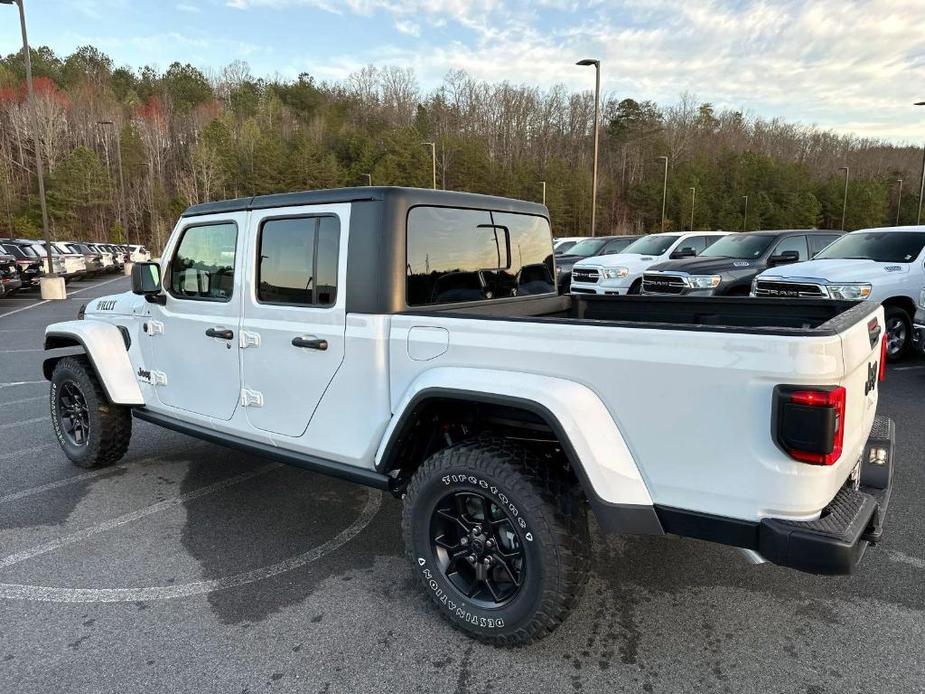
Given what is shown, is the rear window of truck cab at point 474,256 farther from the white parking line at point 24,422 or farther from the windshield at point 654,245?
the windshield at point 654,245

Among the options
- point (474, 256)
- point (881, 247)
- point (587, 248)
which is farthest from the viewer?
point (587, 248)

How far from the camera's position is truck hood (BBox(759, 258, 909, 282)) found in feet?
27.3

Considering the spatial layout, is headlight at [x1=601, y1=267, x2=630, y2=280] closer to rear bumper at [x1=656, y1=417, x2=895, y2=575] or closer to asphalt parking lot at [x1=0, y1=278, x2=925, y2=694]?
asphalt parking lot at [x1=0, y1=278, x2=925, y2=694]

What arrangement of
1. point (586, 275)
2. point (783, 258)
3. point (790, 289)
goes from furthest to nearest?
point (586, 275) → point (783, 258) → point (790, 289)

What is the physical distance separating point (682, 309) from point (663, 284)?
7.86m

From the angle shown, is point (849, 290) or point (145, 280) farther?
point (849, 290)

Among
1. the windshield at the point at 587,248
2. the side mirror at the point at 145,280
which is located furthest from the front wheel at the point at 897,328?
the windshield at the point at 587,248

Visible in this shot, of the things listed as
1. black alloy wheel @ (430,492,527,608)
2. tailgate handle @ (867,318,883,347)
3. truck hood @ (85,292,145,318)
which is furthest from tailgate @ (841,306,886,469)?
truck hood @ (85,292,145,318)

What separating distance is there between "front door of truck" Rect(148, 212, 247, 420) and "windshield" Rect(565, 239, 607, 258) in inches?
571

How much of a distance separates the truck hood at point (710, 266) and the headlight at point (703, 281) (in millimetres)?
141

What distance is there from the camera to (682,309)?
12.8 feet

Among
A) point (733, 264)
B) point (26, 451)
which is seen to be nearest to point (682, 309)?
point (26, 451)

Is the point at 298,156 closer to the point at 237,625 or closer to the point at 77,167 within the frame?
the point at 77,167

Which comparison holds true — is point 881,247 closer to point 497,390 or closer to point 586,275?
point 586,275
